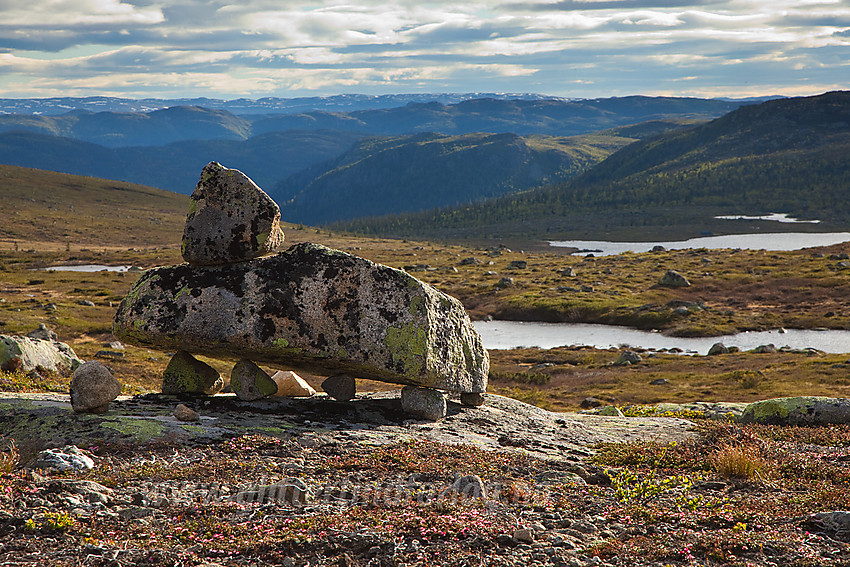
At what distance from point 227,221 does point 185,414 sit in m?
6.01

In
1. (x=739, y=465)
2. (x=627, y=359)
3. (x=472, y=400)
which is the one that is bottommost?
(x=627, y=359)

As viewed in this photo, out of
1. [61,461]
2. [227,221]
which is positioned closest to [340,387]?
[227,221]

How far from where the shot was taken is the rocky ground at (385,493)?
1026cm

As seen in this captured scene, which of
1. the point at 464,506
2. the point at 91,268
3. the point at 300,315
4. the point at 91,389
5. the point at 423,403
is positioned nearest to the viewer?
the point at 464,506

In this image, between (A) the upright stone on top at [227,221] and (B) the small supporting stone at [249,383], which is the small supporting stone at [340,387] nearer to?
(B) the small supporting stone at [249,383]

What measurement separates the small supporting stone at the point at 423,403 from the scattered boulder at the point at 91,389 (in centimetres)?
839

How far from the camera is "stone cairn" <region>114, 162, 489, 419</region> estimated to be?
735 inches

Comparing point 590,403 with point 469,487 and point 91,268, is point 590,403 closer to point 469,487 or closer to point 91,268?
point 469,487

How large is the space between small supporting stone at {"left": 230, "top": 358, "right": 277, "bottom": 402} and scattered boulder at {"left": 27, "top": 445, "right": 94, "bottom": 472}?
6.22 meters

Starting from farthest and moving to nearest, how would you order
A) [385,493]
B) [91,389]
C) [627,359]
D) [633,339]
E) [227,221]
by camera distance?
1. [633,339]
2. [627,359]
3. [227,221]
4. [91,389]
5. [385,493]

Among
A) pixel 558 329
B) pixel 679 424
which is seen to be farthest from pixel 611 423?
pixel 558 329

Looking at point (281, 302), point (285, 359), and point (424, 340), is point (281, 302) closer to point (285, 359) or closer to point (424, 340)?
point (285, 359)

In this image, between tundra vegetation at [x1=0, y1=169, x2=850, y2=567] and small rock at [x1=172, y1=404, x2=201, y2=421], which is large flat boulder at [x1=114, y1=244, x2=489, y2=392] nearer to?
small rock at [x1=172, y1=404, x2=201, y2=421]

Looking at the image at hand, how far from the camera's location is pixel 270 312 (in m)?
18.7
